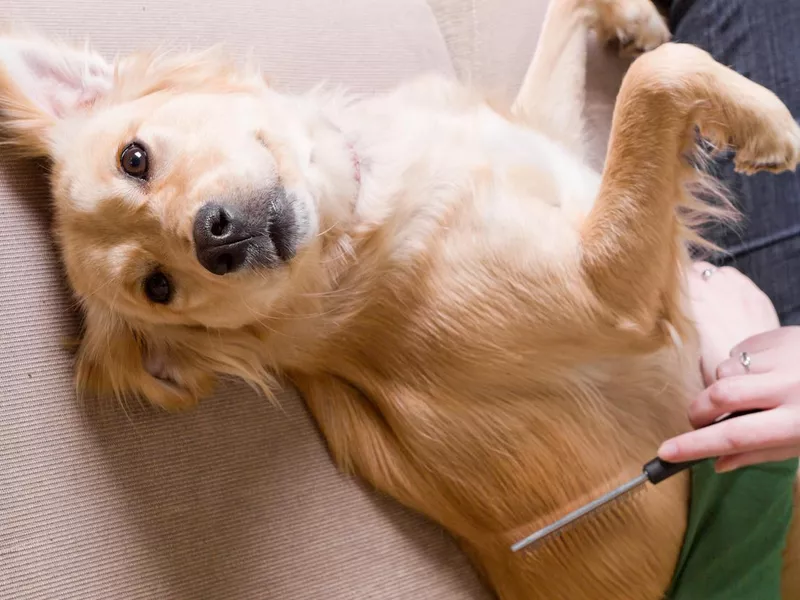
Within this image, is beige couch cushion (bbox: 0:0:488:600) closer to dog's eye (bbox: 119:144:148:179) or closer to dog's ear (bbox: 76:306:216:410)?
dog's ear (bbox: 76:306:216:410)

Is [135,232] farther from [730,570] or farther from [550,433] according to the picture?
[730,570]

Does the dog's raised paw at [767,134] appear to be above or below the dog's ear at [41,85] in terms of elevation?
above

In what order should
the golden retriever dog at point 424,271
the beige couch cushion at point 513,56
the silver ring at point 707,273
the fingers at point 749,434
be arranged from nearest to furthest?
the fingers at point 749,434
the golden retriever dog at point 424,271
the silver ring at point 707,273
the beige couch cushion at point 513,56

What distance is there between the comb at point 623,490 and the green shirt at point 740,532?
0.12 m

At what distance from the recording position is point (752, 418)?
4.42 feet

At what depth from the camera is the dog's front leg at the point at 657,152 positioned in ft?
4.66

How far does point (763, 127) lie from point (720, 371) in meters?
0.59

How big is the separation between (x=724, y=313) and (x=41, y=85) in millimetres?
1869

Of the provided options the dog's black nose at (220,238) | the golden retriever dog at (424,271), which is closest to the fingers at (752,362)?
the golden retriever dog at (424,271)

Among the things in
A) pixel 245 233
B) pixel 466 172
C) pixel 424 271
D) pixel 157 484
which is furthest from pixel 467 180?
pixel 157 484

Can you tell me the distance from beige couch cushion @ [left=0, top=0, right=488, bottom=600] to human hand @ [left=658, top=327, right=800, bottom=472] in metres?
0.71

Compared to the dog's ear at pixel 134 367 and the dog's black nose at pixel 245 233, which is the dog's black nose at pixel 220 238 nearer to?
the dog's black nose at pixel 245 233

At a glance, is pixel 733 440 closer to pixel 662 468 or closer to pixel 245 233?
pixel 662 468

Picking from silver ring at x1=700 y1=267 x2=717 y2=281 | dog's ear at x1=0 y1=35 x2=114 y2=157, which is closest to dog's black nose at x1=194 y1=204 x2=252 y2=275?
dog's ear at x1=0 y1=35 x2=114 y2=157
